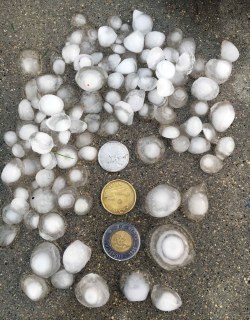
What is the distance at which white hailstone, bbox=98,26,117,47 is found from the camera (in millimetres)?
1931

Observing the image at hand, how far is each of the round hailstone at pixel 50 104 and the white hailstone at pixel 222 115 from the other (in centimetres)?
56

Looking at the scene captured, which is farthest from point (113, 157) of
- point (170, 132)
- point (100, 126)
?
point (170, 132)

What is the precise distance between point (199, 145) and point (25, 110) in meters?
0.66

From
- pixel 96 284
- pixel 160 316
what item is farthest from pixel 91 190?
pixel 160 316

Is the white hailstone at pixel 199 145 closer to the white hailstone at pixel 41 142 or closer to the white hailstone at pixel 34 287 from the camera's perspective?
the white hailstone at pixel 41 142

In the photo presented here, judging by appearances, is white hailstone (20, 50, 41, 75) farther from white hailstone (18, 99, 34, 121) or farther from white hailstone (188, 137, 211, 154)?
white hailstone (188, 137, 211, 154)

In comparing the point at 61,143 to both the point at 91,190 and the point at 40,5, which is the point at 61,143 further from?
the point at 40,5

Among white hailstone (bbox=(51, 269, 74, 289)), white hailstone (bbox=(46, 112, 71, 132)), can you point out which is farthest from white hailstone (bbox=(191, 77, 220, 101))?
white hailstone (bbox=(51, 269, 74, 289))

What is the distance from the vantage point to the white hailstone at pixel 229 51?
1941 millimetres

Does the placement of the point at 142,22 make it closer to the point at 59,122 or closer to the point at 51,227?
the point at 59,122

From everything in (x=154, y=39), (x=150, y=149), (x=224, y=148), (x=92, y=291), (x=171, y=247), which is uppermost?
(x=154, y=39)

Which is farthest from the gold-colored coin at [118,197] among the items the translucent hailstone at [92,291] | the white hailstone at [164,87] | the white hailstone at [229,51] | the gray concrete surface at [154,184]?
the white hailstone at [229,51]

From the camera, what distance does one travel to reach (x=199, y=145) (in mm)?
1899

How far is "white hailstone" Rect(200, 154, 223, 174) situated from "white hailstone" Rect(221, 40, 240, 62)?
38 centimetres
